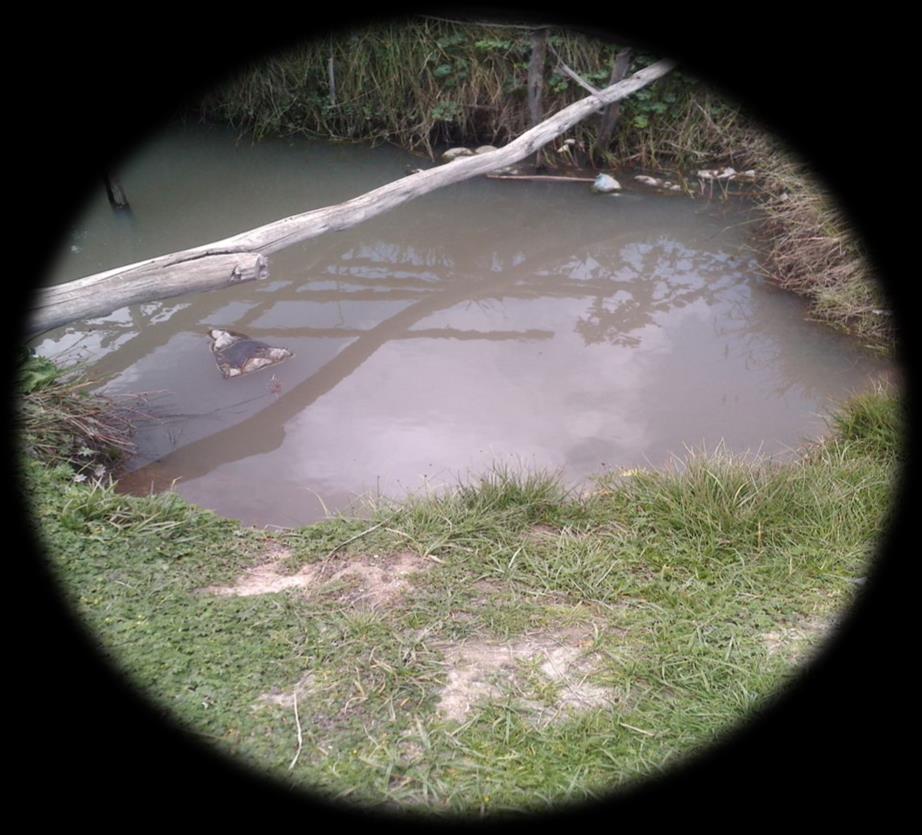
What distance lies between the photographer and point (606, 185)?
725cm

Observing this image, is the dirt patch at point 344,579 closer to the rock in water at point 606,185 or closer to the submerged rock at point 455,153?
the rock in water at point 606,185

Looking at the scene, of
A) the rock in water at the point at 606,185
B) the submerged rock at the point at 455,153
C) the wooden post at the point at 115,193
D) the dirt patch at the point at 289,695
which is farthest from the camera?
the submerged rock at the point at 455,153

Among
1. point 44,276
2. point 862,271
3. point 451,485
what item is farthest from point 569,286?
point 44,276

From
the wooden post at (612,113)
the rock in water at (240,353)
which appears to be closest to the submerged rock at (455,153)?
the wooden post at (612,113)

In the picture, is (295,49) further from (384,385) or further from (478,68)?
(384,385)

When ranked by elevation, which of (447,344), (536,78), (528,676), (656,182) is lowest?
(447,344)

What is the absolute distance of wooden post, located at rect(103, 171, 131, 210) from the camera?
6.40m

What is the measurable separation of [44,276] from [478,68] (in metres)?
4.87

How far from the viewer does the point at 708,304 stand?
5.64 meters

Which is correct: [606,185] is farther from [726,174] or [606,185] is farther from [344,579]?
[344,579]

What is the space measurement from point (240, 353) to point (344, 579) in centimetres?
243

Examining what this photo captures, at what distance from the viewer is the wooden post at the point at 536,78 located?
6.94 m

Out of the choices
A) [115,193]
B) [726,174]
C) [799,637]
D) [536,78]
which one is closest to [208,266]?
[115,193]

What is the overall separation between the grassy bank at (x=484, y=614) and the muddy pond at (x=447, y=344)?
52cm
